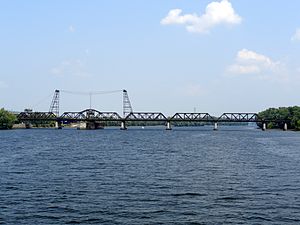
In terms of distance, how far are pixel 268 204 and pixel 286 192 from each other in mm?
6157

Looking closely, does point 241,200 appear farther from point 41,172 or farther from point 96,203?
point 41,172

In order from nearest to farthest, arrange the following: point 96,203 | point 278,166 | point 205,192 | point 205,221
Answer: point 205,221 → point 96,203 → point 205,192 → point 278,166

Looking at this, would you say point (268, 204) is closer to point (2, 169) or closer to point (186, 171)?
point (186, 171)

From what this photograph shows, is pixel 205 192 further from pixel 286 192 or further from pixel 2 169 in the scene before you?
A: pixel 2 169

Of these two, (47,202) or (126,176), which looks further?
(126,176)

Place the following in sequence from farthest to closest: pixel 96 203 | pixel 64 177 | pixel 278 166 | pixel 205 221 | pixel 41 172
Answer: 1. pixel 278 166
2. pixel 41 172
3. pixel 64 177
4. pixel 96 203
5. pixel 205 221

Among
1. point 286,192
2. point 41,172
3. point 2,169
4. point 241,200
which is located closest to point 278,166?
point 286,192

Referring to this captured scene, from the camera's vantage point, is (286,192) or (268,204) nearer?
(268,204)

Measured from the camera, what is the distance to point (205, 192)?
42.2 metres

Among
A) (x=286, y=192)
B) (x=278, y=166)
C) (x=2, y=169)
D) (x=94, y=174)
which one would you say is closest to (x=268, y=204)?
(x=286, y=192)

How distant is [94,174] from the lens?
54375 millimetres

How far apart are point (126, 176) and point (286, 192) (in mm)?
18504

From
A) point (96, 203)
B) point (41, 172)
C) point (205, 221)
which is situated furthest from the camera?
point (41, 172)

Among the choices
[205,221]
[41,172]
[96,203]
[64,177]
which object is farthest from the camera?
[41,172]
